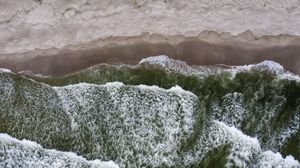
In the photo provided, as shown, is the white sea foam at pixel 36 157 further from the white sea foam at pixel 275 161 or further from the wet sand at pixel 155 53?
the white sea foam at pixel 275 161

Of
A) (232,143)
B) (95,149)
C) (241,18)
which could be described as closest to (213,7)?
(241,18)

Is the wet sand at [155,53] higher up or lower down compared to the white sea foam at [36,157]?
higher up

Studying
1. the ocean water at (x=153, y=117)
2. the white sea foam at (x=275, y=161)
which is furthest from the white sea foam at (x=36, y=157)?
the white sea foam at (x=275, y=161)

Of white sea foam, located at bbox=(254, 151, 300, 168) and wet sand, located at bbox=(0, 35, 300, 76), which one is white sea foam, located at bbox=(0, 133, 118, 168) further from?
white sea foam, located at bbox=(254, 151, 300, 168)

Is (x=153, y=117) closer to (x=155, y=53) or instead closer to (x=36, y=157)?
(x=155, y=53)

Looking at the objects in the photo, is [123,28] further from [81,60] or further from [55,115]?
[55,115]

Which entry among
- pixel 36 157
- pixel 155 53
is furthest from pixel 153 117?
pixel 36 157
